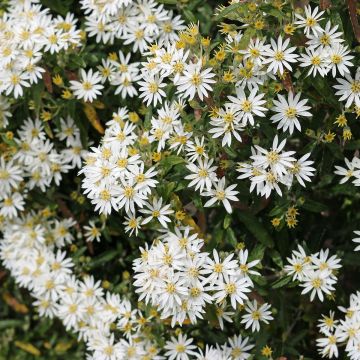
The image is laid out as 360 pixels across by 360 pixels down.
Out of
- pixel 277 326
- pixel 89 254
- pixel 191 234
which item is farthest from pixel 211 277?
pixel 89 254

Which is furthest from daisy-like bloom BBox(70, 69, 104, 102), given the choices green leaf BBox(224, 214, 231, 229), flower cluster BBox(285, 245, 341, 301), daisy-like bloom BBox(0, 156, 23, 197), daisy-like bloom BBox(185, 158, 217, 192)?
flower cluster BBox(285, 245, 341, 301)

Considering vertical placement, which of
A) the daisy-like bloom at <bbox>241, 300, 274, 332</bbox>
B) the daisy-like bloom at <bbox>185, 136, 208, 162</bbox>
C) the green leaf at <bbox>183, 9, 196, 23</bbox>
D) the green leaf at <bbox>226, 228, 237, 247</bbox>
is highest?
the green leaf at <bbox>183, 9, 196, 23</bbox>

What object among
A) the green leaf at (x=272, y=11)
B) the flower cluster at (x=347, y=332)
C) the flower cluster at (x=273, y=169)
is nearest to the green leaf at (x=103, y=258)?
the flower cluster at (x=273, y=169)

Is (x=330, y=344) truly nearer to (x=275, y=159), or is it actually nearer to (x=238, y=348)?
(x=238, y=348)

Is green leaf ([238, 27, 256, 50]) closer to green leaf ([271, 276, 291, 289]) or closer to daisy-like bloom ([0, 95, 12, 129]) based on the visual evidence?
green leaf ([271, 276, 291, 289])

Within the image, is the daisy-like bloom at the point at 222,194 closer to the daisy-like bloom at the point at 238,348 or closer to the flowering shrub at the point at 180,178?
the flowering shrub at the point at 180,178

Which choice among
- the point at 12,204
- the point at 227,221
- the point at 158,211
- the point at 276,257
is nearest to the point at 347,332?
the point at 276,257
